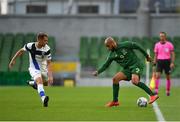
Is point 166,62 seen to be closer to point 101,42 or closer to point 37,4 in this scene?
point 101,42

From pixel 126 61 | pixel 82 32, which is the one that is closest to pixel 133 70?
pixel 126 61

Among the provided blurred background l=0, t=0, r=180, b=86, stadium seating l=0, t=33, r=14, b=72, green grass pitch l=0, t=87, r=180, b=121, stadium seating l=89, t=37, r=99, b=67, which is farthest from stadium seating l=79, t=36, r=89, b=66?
green grass pitch l=0, t=87, r=180, b=121

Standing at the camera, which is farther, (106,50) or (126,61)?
(106,50)

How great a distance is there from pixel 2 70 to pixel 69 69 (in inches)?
131

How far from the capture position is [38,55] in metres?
17.4

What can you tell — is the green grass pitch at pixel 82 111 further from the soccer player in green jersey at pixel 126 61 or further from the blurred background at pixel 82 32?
the blurred background at pixel 82 32

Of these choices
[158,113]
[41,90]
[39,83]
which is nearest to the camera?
[158,113]

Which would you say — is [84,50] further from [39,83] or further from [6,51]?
[39,83]

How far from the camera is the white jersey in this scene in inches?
680

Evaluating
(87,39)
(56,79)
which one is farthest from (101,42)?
(56,79)

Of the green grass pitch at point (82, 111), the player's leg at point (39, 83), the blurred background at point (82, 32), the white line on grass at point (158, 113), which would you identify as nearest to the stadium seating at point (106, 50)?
the blurred background at point (82, 32)

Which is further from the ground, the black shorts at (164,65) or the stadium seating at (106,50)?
the black shorts at (164,65)

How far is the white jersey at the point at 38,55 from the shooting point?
56.6 ft

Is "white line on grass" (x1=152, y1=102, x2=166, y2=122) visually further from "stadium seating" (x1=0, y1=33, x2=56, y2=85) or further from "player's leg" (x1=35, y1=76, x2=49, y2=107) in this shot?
"stadium seating" (x1=0, y1=33, x2=56, y2=85)
